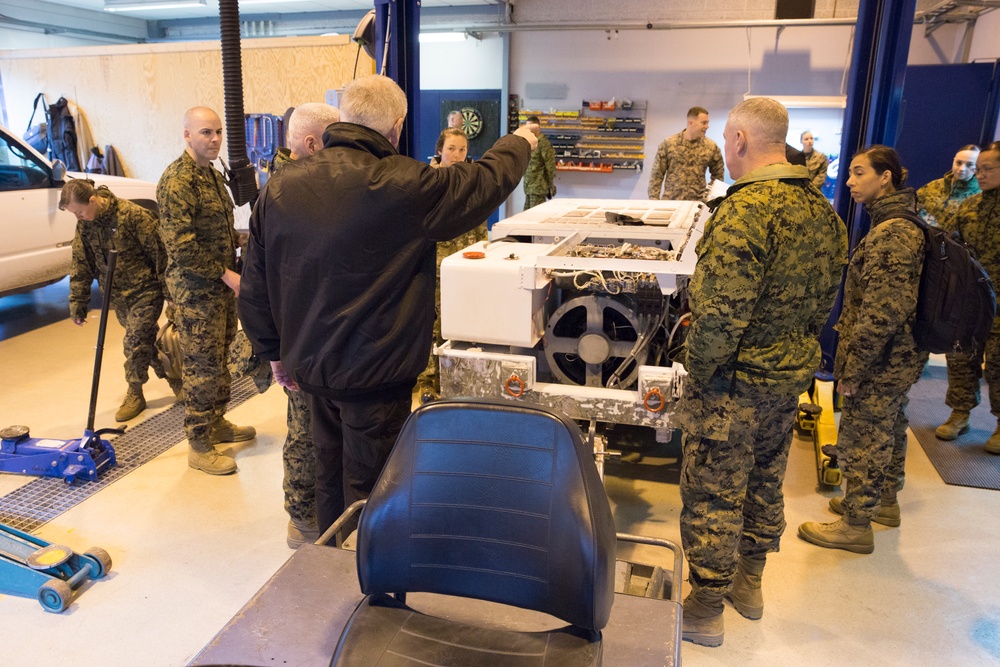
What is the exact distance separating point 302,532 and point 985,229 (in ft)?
14.1

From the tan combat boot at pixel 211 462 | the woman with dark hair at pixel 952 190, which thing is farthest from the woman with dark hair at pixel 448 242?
the woman with dark hair at pixel 952 190

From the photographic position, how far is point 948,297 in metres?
3.06

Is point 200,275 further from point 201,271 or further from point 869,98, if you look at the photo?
point 869,98

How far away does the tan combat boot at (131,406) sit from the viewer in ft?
15.9

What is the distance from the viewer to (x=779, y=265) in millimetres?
2459

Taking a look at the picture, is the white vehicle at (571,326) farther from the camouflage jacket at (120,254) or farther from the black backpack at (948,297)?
the camouflage jacket at (120,254)

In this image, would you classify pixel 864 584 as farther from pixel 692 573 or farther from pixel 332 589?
pixel 332 589

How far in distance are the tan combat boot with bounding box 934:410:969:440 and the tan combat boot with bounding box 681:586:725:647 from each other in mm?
2787

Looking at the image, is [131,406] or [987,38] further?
[987,38]

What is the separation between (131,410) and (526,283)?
319cm

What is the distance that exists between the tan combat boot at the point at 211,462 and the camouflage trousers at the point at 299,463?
2.93 ft

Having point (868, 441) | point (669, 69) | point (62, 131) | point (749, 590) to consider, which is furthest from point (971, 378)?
point (62, 131)

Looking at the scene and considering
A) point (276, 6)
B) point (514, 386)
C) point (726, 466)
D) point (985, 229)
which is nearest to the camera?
point (726, 466)

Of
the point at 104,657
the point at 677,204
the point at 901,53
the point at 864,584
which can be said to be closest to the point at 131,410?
the point at 104,657
